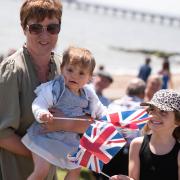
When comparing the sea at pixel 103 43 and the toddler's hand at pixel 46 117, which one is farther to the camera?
the sea at pixel 103 43

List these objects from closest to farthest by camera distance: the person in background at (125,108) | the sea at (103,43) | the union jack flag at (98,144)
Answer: the union jack flag at (98,144)
the person in background at (125,108)
the sea at (103,43)

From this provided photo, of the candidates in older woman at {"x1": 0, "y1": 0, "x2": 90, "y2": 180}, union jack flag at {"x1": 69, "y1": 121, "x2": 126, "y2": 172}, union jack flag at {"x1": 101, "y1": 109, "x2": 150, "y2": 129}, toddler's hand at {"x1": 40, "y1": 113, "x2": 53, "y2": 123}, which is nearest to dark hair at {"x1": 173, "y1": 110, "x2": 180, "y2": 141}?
union jack flag at {"x1": 101, "y1": 109, "x2": 150, "y2": 129}

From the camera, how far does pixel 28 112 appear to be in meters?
3.37

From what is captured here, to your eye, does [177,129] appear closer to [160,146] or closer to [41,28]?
[160,146]

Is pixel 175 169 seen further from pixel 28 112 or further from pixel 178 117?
pixel 28 112

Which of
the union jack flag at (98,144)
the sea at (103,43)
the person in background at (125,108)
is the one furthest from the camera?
the sea at (103,43)

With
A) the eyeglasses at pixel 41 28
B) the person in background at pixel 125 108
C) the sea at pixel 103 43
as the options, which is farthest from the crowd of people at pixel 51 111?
the person in background at pixel 125 108

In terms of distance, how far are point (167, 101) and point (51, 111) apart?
689 millimetres

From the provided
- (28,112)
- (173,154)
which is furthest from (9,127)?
(173,154)

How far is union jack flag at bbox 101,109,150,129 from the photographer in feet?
11.9

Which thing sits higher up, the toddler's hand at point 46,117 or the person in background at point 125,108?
the toddler's hand at point 46,117

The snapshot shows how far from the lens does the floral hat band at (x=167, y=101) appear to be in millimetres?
3557

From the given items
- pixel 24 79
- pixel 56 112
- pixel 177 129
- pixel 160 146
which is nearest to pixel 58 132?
pixel 56 112

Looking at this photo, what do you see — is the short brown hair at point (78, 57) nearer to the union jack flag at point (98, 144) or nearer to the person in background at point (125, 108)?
the union jack flag at point (98, 144)
